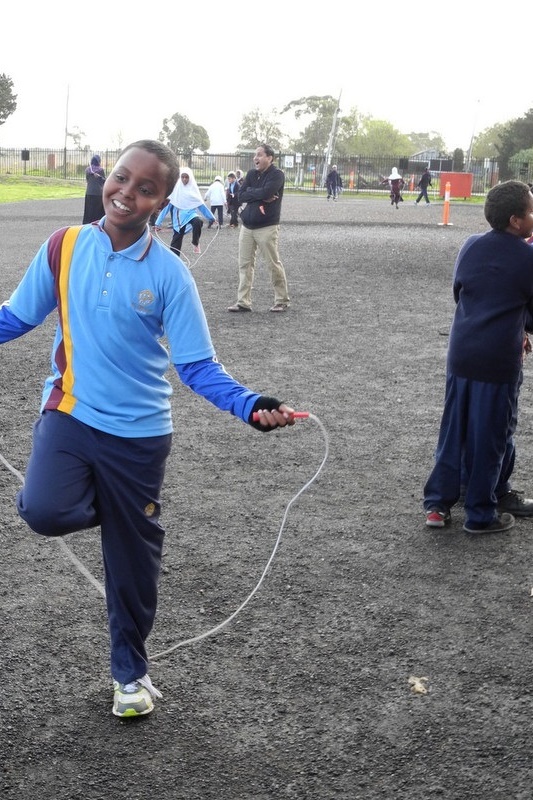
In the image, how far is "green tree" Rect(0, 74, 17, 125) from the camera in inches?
3000

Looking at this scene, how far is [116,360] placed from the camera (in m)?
3.22

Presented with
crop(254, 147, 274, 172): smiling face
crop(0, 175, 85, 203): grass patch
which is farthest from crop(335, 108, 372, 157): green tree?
crop(254, 147, 274, 172): smiling face

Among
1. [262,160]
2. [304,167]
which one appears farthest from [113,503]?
[304,167]

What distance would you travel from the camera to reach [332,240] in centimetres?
2406

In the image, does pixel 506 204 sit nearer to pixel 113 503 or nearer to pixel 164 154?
pixel 164 154

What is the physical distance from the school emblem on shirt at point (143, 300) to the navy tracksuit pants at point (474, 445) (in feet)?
8.41

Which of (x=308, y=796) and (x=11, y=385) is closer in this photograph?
(x=308, y=796)

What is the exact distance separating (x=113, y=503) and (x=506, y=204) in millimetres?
2889

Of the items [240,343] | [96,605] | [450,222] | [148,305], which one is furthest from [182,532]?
[450,222]

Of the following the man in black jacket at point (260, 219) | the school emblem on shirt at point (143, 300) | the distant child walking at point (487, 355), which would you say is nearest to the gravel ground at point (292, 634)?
the distant child walking at point (487, 355)

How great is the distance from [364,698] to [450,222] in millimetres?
30058

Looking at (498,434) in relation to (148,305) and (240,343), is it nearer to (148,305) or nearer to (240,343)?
(148,305)

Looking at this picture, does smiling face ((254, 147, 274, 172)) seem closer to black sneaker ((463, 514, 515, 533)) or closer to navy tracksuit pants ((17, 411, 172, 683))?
black sneaker ((463, 514, 515, 533))

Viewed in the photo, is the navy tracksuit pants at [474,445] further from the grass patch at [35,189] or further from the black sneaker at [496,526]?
the grass patch at [35,189]
